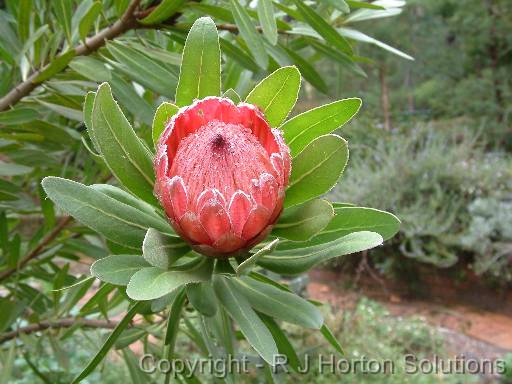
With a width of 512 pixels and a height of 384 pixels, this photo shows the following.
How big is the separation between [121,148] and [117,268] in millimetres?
93

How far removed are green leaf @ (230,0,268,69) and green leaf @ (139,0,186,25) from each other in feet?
0.22

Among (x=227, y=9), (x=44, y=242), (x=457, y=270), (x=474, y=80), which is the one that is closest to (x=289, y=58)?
(x=227, y=9)

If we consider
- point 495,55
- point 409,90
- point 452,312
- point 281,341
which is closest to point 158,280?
point 281,341

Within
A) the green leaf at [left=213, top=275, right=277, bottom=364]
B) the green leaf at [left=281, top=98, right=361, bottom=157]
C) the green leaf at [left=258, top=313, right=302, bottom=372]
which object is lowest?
the green leaf at [left=258, top=313, right=302, bottom=372]

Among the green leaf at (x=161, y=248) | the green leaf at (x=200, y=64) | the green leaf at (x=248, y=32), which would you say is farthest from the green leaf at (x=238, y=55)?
the green leaf at (x=161, y=248)

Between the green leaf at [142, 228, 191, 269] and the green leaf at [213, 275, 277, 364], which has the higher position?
the green leaf at [142, 228, 191, 269]

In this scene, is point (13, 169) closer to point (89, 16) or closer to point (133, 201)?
point (89, 16)

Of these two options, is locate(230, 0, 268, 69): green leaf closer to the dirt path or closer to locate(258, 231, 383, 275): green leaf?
locate(258, 231, 383, 275): green leaf

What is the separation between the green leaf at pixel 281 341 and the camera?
0.59 m

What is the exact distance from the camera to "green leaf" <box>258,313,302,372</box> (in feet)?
1.95

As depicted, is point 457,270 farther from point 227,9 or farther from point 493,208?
point 227,9

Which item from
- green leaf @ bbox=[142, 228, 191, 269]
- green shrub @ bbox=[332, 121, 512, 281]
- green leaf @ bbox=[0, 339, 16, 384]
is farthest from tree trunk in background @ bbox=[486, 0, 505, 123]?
green leaf @ bbox=[142, 228, 191, 269]

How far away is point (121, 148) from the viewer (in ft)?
1.57

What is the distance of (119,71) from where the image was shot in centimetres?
75
